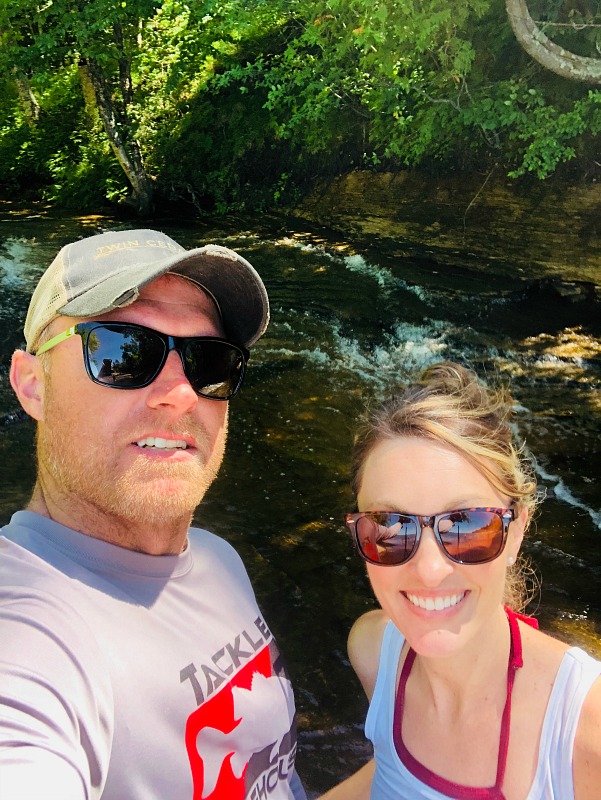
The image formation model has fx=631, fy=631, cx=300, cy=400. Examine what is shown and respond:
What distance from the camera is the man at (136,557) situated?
4.30ft

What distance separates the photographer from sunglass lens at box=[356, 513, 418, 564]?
1.76m

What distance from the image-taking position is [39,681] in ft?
4.03

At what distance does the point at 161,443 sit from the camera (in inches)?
70.2

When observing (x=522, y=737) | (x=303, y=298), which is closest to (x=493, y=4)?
(x=303, y=298)

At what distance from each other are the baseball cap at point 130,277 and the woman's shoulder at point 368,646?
3.49 ft

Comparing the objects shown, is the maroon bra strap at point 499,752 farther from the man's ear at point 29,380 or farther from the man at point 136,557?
the man's ear at point 29,380

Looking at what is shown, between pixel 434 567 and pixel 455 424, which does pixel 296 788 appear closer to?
pixel 434 567

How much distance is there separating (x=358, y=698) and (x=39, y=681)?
2437 millimetres

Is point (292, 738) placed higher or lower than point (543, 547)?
higher

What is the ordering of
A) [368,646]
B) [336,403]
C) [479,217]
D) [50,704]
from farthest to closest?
[479,217], [336,403], [368,646], [50,704]

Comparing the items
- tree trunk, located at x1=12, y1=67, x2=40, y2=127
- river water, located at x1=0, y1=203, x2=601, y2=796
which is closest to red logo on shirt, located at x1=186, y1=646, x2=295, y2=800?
river water, located at x1=0, y1=203, x2=601, y2=796

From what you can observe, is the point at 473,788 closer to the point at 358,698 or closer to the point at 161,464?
the point at 161,464

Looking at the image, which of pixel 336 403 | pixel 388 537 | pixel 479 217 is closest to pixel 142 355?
pixel 388 537

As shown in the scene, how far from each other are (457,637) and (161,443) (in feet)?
3.19
